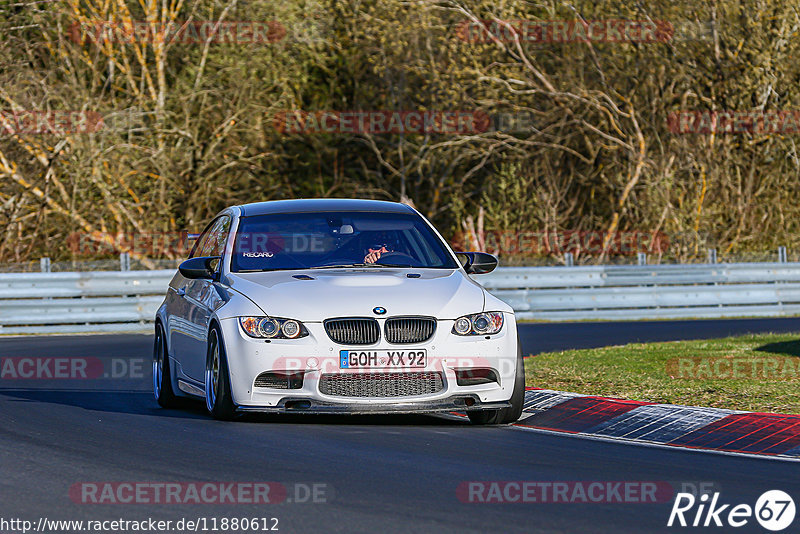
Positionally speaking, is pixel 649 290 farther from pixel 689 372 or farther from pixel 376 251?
pixel 376 251

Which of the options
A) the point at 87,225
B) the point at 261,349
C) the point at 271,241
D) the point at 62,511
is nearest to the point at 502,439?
the point at 261,349

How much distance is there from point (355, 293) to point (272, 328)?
0.62 m

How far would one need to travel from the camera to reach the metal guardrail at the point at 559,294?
22.2 metres

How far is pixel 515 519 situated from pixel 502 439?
2910 mm

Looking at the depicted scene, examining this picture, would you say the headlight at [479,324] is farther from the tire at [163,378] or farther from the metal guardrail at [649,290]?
the metal guardrail at [649,290]

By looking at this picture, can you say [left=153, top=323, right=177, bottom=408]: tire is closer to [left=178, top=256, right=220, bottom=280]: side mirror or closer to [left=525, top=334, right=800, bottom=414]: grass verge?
[left=178, top=256, right=220, bottom=280]: side mirror

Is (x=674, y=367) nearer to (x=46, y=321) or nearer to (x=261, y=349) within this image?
(x=261, y=349)

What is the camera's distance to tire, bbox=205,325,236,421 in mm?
9781

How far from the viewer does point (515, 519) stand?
645cm

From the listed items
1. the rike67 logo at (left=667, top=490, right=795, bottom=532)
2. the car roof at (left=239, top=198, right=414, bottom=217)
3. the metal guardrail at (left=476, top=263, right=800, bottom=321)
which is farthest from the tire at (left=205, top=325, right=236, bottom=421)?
the metal guardrail at (left=476, top=263, right=800, bottom=321)

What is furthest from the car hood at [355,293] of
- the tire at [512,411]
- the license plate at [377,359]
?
the tire at [512,411]

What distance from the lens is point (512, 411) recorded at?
10070 mm

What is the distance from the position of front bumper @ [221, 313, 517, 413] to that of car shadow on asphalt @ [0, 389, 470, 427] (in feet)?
1.66

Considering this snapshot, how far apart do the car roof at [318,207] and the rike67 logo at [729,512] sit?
4829 mm
